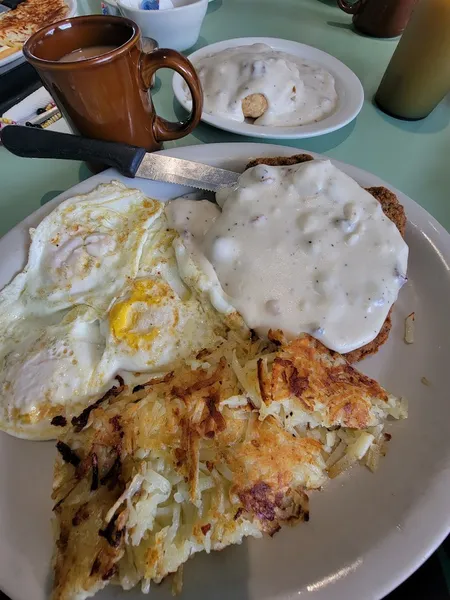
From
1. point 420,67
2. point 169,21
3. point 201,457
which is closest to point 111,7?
point 169,21

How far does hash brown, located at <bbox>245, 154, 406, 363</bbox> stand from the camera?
3.82 ft

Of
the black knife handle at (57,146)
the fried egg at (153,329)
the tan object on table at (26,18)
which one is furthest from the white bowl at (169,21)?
the fried egg at (153,329)

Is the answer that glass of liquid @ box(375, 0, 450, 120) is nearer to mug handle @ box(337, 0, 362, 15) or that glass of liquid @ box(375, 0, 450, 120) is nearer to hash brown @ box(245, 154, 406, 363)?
mug handle @ box(337, 0, 362, 15)

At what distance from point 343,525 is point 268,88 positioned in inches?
63.6

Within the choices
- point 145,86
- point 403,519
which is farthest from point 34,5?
point 403,519

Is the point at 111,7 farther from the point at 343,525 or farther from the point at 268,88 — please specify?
the point at 343,525

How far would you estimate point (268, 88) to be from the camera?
171 centimetres

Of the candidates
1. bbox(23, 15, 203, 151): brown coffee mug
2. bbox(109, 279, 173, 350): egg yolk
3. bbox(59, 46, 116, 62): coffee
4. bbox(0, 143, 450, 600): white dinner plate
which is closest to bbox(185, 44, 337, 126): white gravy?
bbox(23, 15, 203, 151): brown coffee mug

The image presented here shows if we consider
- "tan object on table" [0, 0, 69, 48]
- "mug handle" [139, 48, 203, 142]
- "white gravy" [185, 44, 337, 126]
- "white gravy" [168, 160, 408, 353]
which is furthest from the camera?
"tan object on table" [0, 0, 69, 48]

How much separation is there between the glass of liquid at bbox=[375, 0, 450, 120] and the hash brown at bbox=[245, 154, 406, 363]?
706 mm

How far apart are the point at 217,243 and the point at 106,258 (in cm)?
36

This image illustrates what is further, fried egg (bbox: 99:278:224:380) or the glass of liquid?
the glass of liquid

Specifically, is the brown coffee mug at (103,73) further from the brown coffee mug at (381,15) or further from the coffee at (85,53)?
the brown coffee mug at (381,15)

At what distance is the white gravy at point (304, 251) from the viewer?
1.16 metres
